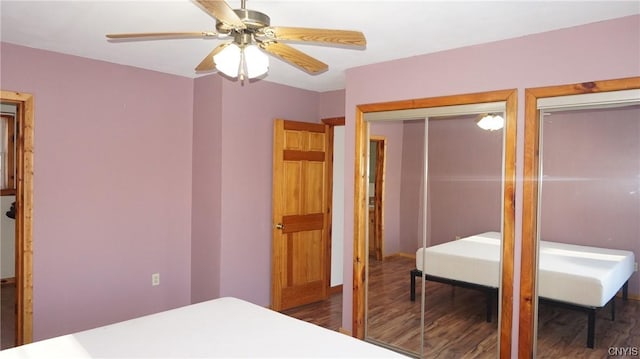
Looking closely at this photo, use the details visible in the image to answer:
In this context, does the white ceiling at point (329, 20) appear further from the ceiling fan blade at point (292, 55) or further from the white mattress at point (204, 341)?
the white mattress at point (204, 341)

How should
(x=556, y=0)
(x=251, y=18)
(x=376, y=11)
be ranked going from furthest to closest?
(x=376, y=11)
(x=556, y=0)
(x=251, y=18)

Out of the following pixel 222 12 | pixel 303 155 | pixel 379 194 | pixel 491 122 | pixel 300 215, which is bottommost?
pixel 300 215

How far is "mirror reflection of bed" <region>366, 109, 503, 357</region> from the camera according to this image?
3186mm

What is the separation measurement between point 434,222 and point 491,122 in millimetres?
886

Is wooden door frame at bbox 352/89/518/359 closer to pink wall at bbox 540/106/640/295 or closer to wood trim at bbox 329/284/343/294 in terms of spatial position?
pink wall at bbox 540/106/640/295

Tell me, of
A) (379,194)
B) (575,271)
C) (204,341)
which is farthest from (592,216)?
(204,341)

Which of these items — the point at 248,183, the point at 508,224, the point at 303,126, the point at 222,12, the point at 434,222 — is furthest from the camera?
the point at 303,126

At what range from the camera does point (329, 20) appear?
2600mm

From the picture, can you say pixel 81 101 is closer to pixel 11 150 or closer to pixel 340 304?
pixel 11 150

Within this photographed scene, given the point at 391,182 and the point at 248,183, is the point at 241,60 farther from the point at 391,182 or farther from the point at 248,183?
the point at 248,183

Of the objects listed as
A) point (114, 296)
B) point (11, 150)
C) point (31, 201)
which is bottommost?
point (114, 296)

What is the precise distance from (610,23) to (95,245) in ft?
13.4

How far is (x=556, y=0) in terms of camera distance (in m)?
2.28

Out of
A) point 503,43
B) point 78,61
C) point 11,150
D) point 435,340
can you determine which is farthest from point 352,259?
point 11,150
